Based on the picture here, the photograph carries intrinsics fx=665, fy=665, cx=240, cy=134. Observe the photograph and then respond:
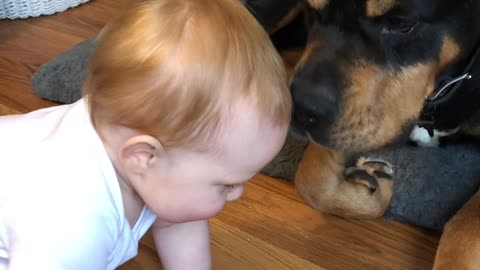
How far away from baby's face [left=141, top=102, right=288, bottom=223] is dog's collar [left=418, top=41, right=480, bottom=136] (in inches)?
16.3

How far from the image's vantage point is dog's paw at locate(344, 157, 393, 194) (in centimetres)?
125

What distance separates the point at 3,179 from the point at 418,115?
683 mm

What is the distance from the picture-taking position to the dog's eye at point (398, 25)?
105 cm

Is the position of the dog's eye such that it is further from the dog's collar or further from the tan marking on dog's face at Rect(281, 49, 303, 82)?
the tan marking on dog's face at Rect(281, 49, 303, 82)

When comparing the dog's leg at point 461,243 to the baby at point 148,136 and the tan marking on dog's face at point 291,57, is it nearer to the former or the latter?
the baby at point 148,136

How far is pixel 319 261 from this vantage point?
1205mm

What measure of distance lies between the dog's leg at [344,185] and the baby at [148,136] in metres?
0.31

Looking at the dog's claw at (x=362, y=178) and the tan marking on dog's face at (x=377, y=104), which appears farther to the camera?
the dog's claw at (x=362, y=178)

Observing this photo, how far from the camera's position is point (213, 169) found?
883 millimetres

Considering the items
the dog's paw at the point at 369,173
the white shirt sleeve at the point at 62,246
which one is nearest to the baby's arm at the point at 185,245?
the white shirt sleeve at the point at 62,246

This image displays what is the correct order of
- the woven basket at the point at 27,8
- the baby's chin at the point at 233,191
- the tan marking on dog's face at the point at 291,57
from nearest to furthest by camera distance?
1. the baby's chin at the point at 233,191
2. the tan marking on dog's face at the point at 291,57
3. the woven basket at the point at 27,8

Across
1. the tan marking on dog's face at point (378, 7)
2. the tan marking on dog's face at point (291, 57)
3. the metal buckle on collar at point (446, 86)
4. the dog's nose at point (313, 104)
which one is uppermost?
the tan marking on dog's face at point (378, 7)

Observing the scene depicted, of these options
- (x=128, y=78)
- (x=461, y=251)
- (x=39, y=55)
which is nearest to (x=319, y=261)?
(x=461, y=251)

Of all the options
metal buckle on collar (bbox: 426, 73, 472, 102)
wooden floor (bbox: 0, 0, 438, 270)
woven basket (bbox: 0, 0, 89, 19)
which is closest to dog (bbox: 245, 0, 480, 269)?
metal buckle on collar (bbox: 426, 73, 472, 102)
